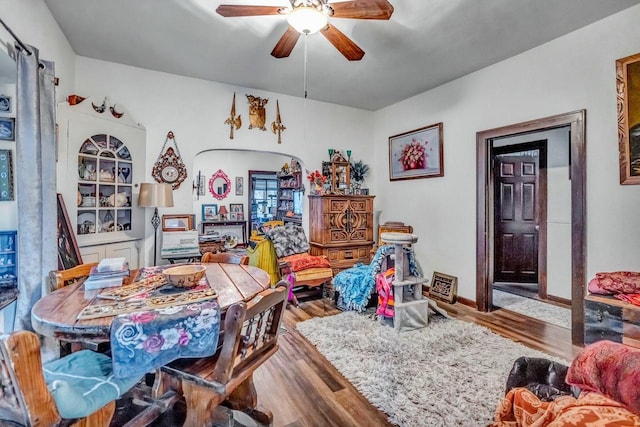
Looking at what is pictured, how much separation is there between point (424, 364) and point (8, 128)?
3335 millimetres

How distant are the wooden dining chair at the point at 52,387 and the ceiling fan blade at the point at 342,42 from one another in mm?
2269

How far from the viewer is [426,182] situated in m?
4.34

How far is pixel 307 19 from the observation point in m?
1.97

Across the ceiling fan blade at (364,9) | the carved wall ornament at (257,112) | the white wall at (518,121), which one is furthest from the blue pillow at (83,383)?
the white wall at (518,121)

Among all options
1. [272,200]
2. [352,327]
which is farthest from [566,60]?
Answer: [272,200]

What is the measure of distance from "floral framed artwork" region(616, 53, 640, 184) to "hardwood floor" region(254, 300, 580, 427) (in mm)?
1525

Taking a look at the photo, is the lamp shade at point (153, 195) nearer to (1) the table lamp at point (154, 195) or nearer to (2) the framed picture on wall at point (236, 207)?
(1) the table lamp at point (154, 195)

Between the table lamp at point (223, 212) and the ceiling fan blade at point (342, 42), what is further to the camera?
the table lamp at point (223, 212)

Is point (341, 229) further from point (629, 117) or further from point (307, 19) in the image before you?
point (629, 117)

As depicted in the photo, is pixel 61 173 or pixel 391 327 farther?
pixel 391 327

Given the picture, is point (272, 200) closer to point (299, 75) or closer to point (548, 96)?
point (299, 75)

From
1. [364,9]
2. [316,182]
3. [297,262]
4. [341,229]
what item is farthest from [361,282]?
[364,9]

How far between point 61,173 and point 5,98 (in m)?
0.92

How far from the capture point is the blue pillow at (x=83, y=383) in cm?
108
